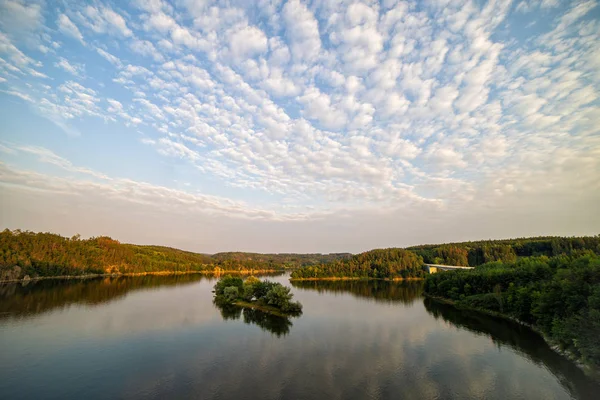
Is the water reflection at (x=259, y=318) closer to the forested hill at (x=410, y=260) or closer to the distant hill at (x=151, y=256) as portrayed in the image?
the forested hill at (x=410, y=260)

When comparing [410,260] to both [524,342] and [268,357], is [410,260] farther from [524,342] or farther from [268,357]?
[268,357]

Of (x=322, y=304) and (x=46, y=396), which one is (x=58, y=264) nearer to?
(x=322, y=304)

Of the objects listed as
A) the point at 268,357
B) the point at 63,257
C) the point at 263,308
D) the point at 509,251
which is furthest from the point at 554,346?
the point at 63,257

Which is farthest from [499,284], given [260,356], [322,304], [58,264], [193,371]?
[58,264]

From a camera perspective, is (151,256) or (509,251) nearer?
(509,251)

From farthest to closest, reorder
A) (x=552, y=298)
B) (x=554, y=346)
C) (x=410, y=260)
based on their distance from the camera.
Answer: (x=410, y=260), (x=552, y=298), (x=554, y=346)
